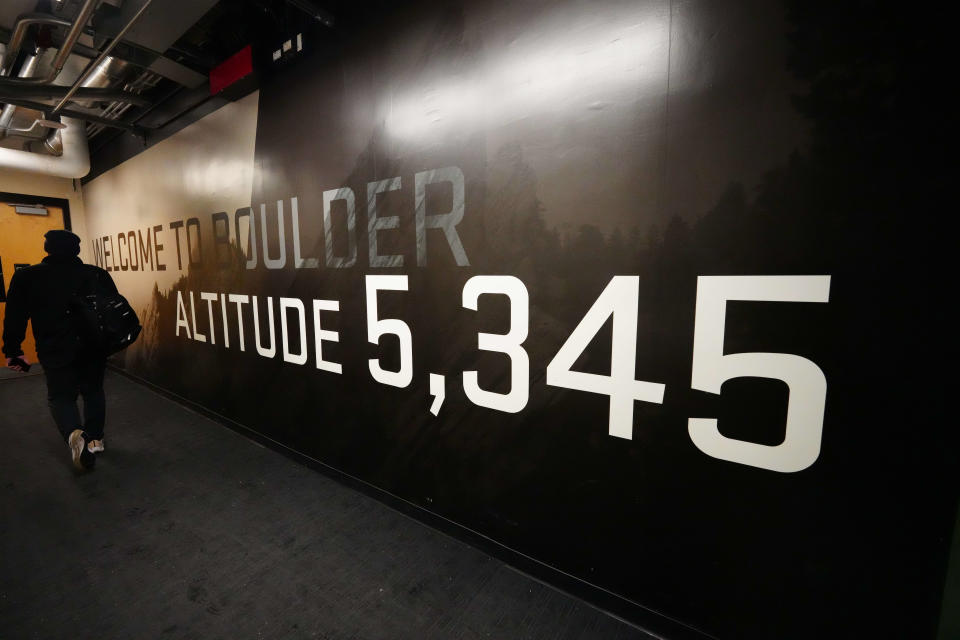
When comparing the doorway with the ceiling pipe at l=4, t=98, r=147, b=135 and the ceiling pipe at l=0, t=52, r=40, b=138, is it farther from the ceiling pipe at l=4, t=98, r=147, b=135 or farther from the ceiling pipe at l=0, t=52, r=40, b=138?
the ceiling pipe at l=4, t=98, r=147, b=135

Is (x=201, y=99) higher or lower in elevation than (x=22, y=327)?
higher

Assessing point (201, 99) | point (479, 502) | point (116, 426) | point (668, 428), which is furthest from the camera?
point (116, 426)

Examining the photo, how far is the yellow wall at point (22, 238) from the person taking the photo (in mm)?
4812

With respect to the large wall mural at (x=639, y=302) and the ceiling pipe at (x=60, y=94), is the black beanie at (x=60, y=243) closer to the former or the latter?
the ceiling pipe at (x=60, y=94)

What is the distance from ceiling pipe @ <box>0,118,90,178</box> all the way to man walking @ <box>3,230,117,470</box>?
3003mm

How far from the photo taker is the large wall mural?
984 millimetres

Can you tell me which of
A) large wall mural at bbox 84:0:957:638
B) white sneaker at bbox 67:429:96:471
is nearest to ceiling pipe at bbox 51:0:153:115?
large wall mural at bbox 84:0:957:638

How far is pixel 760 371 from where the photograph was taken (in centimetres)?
109

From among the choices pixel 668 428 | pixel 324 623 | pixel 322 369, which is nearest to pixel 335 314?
pixel 322 369

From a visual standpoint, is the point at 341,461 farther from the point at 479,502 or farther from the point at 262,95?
the point at 262,95

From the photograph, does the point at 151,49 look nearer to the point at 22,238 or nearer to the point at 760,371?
the point at 760,371

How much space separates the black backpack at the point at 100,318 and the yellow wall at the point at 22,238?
3652mm

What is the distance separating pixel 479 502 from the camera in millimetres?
1735

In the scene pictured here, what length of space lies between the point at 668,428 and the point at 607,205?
75cm
